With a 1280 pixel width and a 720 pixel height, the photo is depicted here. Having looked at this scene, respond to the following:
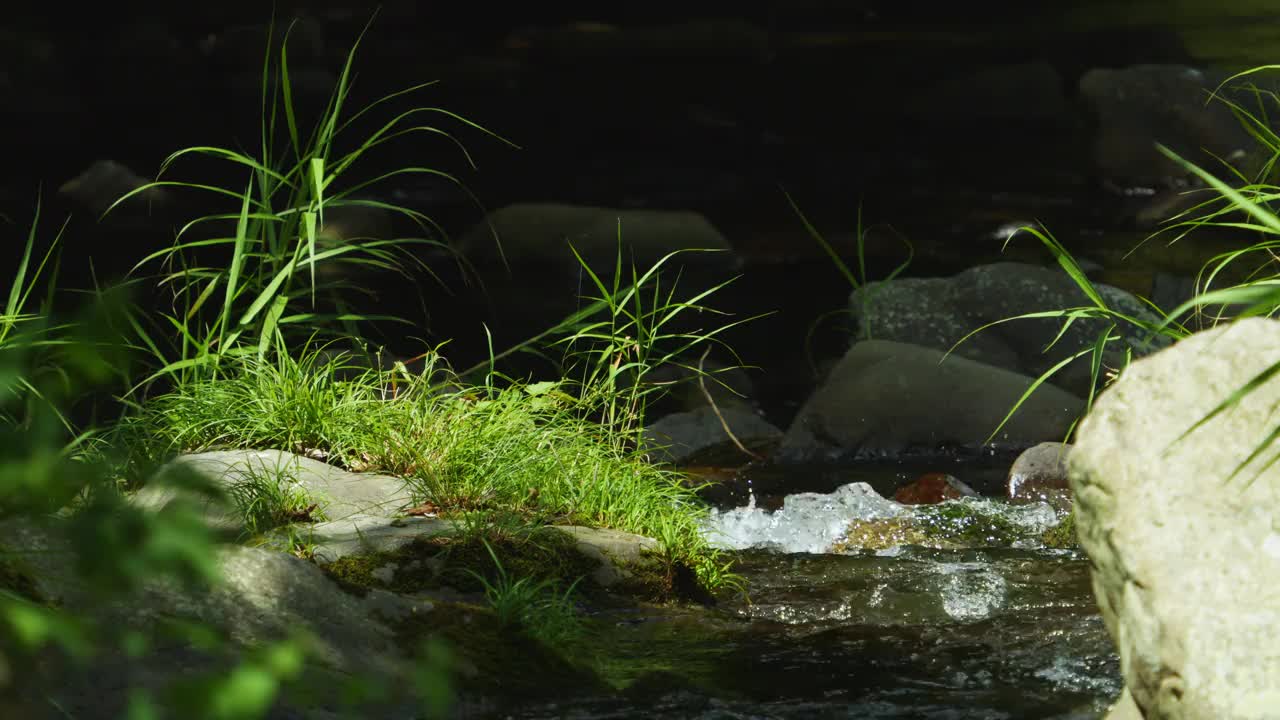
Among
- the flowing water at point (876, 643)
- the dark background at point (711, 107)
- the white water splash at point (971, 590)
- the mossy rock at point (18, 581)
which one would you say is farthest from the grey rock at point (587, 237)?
the mossy rock at point (18, 581)

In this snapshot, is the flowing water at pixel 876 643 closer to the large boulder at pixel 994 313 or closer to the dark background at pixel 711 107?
the large boulder at pixel 994 313

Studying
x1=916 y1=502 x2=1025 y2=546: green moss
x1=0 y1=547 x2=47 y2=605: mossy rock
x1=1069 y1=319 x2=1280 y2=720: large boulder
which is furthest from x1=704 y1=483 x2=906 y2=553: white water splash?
x1=0 y1=547 x2=47 y2=605: mossy rock

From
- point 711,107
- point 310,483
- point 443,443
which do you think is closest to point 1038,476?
point 443,443

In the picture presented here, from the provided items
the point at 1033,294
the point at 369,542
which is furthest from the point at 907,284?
the point at 369,542

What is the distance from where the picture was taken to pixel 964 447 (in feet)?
23.6

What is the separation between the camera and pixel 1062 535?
5156mm

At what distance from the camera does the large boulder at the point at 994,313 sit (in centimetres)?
851

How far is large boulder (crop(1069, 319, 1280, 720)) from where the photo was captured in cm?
263

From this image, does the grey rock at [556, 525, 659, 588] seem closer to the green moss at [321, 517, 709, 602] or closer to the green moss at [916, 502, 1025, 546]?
the green moss at [321, 517, 709, 602]

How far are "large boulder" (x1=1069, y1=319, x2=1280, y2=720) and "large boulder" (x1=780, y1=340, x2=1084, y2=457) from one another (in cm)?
423

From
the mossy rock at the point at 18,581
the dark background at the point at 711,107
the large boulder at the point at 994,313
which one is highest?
the mossy rock at the point at 18,581

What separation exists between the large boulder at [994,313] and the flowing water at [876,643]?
137 inches

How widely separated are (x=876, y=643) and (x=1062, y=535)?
141cm

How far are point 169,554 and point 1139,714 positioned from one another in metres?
2.31
